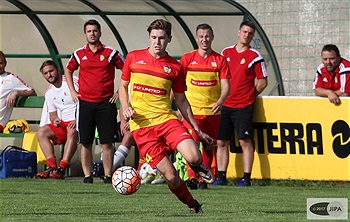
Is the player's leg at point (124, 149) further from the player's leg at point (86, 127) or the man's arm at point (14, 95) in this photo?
the man's arm at point (14, 95)

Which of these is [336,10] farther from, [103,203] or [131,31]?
[103,203]

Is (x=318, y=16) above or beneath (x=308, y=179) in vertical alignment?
above

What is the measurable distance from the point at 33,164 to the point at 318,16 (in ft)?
26.6

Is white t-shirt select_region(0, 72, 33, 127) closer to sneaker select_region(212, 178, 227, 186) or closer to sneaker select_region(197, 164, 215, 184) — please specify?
sneaker select_region(212, 178, 227, 186)

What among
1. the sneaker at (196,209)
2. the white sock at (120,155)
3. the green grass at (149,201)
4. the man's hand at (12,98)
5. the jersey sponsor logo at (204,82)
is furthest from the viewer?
the man's hand at (12,98)

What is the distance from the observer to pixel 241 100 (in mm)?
15805

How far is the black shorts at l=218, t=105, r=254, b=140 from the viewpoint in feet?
51.7

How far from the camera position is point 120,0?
61.7 ft

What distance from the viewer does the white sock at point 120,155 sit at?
16452 millimetres

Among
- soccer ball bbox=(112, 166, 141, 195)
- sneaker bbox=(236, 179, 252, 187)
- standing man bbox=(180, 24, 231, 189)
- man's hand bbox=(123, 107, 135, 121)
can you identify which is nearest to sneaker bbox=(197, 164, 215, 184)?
soccer ball bbox=(112, 166, 141, 195)

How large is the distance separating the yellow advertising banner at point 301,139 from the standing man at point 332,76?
0.52ft

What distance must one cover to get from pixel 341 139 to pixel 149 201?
417 cm

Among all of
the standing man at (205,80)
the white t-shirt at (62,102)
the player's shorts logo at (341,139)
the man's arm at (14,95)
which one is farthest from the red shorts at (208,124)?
the man's arm at (14,95)

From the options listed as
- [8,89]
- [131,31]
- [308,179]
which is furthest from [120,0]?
[308,179]
